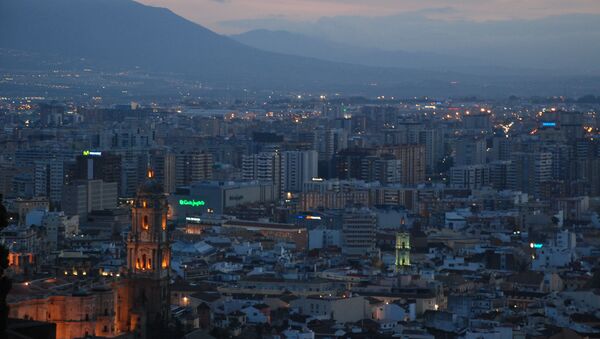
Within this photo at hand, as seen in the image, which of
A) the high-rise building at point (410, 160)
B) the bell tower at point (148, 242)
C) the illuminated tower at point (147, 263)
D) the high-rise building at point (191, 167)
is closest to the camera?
the illuminated tower at point (147, 263)

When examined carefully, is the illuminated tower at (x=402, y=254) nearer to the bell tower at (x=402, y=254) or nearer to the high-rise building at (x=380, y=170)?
the bell tower at (x=402, y=254)

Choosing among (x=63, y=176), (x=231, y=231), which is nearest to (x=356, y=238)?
(x=231, y=231)

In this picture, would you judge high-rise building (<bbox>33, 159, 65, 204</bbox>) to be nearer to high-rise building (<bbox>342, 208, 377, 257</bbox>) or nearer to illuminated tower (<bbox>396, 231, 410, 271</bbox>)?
high-rise building (<bbox>342, 208, 377, 257</bbox>)

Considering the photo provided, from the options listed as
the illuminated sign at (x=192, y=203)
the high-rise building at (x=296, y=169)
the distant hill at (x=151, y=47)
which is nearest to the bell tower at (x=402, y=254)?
the illuminated sign at (x=192, y=203)

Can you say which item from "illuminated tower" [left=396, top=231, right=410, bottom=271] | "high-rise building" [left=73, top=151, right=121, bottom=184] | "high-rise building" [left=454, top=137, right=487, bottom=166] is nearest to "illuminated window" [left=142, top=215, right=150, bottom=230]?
"illuminated tower" [left=396, top=231, right=410, bottom=271]

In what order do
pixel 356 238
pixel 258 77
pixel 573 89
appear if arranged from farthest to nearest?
pixel 258 77
pixel 573 89
pixel 356 238

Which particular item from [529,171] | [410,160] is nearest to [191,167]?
[410,160]

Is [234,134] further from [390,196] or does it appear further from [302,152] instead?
[390,196]
